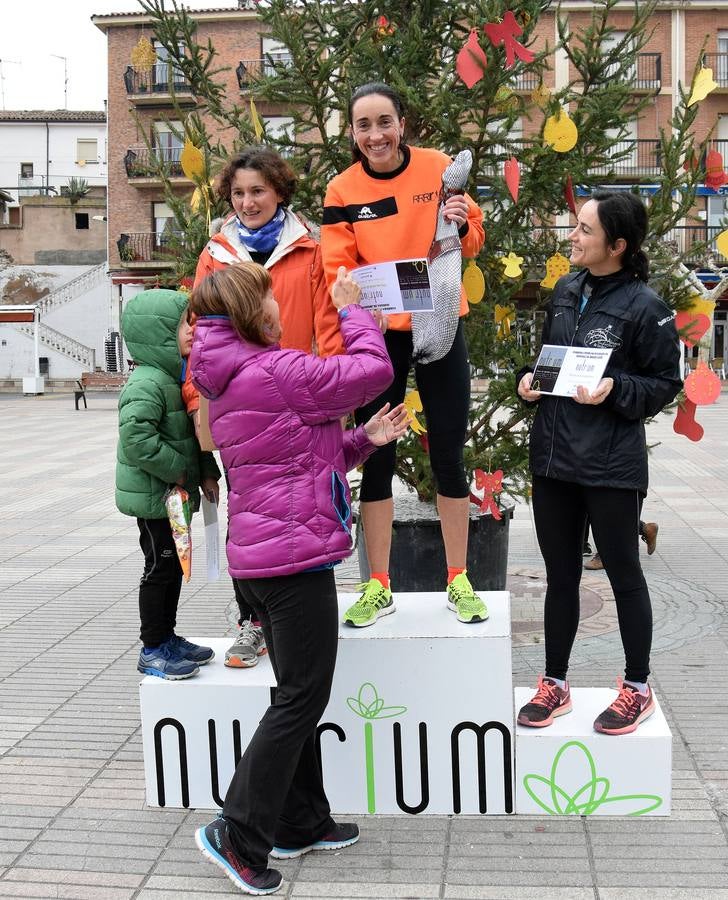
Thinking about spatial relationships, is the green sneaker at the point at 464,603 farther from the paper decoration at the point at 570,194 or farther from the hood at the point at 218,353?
the paper decoration at the point at 570,194

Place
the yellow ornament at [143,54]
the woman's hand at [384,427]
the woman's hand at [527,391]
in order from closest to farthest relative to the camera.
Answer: the woman's hand at [384,427] < the woman's hand at [527,391] < the yellow ornament at [143,54]

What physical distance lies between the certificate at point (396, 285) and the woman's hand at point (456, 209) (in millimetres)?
222

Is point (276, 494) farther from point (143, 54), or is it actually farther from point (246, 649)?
point (143, 54)

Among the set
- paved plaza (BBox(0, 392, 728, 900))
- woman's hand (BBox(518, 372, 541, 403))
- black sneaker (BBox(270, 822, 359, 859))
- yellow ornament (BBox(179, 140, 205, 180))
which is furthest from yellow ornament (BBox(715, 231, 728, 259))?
black sneaker (BBox(270, 822, 359, 859))

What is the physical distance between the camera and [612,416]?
344 centimetres

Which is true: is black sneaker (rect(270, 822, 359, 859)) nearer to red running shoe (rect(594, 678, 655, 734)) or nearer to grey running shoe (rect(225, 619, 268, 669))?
grey running shoe (rect(225, 619, 268, 669))

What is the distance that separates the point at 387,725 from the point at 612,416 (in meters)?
1.29

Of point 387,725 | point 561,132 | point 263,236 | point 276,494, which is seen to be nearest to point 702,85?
point 561,132

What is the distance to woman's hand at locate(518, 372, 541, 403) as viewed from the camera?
140 inches

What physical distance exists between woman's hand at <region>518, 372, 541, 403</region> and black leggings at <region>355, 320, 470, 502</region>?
0.33m

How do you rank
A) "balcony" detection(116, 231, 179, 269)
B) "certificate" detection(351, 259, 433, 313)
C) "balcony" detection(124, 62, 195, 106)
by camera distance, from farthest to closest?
"balcony" detection(116, 231, 179, 269)
"balcony" detection(124, 62, 195, 106)
"certificate" detection(351, 259, 433, 313)

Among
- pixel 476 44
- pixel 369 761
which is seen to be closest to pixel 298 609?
pixel 369 761

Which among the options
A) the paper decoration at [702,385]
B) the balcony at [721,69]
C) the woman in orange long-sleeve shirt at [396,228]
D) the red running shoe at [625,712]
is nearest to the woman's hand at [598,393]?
the woman in orange long-sleeve shirt at [396,228]

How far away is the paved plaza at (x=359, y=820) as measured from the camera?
3027 millimetres
